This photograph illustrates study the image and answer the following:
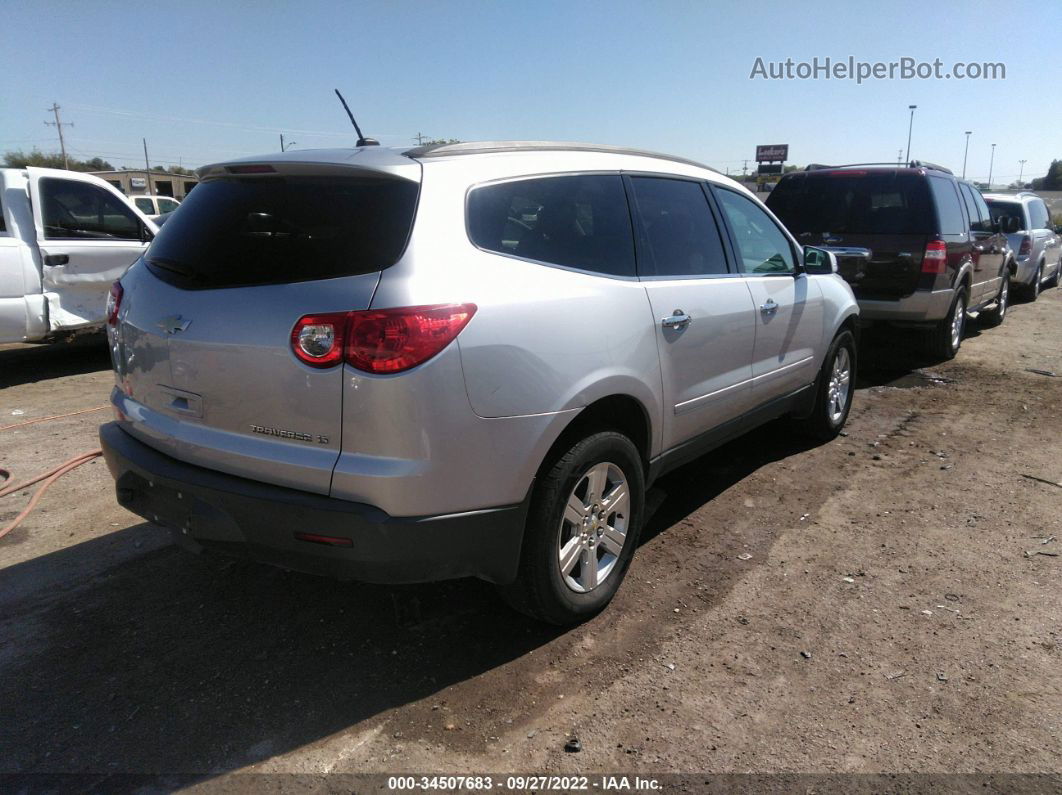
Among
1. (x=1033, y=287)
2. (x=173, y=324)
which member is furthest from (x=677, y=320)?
(x=1033, y=287)

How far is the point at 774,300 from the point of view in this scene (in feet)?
14.8

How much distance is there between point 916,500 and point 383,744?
3.57m

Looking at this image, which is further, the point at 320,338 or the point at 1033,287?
the point at 1033,287

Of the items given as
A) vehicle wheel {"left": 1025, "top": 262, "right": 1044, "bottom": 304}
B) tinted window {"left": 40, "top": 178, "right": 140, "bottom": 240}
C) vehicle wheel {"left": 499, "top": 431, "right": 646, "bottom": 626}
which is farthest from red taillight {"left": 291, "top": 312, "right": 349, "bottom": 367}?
vehicle wheel {"left": 1025, "top": 262, "right": 1044, "bottom": 304}

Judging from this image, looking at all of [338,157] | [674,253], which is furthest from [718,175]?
[338,157]

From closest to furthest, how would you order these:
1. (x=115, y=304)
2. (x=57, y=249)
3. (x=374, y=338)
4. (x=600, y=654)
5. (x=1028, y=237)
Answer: (x=374, y=338), (x=600, y=654), (x=115, y=304), (x=57, y=249), (x=1028, y=237)

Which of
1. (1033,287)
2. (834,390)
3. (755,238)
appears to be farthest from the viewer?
(1033,287)

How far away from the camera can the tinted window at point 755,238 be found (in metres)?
4.37

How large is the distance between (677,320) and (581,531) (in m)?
1.07

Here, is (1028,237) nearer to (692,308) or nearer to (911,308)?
(911,308)

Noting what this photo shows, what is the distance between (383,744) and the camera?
2.54 meters

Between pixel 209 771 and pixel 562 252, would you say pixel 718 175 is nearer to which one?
pixel 562 252

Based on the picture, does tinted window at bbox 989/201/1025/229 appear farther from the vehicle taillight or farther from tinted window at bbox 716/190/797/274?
the vehicle taillight

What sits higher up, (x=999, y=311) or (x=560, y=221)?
(x=560, y=221)
